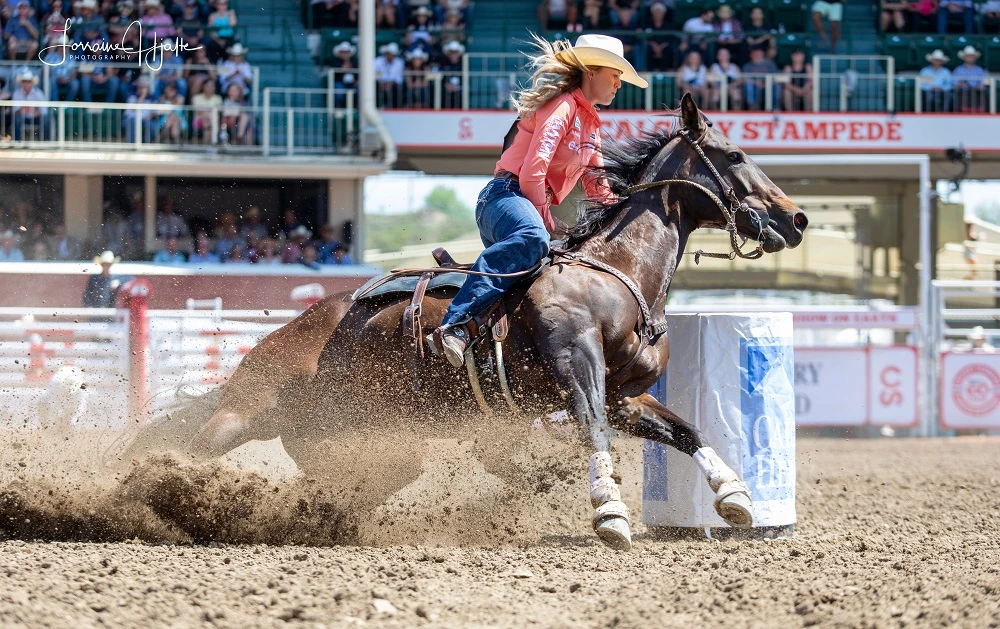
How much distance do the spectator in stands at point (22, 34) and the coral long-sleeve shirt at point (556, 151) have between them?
11.5 metres

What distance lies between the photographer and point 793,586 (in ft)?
13.1

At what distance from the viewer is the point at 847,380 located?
41.4ft

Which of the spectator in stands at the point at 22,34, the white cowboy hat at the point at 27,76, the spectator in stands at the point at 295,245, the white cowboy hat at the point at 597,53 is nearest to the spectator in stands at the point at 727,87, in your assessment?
the spectator in stands at the point at 295,245

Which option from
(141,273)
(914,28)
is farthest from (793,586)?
(914,28)

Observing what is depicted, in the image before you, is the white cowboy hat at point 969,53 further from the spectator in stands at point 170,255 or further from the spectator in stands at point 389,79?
the spectator in stands at point 170,255

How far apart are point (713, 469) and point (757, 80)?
476 inches

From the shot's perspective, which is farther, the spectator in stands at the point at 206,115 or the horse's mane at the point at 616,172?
the spectator in stands at the point at 206,115

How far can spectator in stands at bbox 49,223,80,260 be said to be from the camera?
14.7 metres

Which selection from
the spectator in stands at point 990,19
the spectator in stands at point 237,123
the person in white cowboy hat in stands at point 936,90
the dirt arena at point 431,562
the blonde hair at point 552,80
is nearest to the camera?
the dirt arena at point 431,562

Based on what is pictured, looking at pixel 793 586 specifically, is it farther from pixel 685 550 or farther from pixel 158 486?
pixel 158 486

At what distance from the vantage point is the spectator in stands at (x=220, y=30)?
50.6 ft

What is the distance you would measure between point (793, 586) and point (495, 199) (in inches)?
90.6

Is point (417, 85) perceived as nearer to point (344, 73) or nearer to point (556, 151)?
point (344, 73)

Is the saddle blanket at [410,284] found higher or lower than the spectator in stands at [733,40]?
lower
